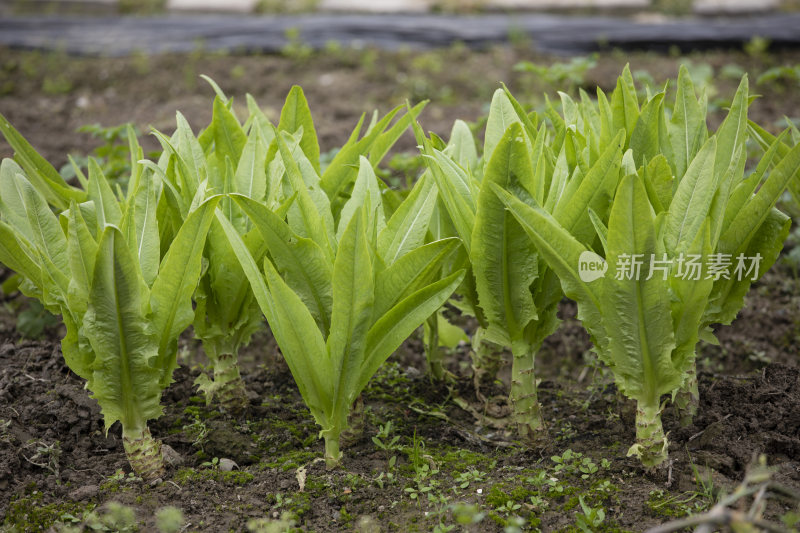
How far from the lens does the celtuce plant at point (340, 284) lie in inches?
66.6

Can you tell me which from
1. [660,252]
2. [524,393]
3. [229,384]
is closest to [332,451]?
[229,384]

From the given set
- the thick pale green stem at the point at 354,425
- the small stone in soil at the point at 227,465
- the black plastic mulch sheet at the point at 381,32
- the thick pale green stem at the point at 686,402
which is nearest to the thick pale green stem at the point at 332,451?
the thick pale green stem at the point at 354,425

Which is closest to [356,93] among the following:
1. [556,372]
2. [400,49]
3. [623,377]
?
[400,49]

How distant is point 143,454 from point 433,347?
0.94 meters

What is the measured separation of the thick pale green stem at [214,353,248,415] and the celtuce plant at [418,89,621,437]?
2.40ft

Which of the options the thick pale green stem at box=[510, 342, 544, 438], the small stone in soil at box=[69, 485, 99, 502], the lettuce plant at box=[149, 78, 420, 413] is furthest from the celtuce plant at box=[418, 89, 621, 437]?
the small stone in soil at box=[69, 485, 99, 502]

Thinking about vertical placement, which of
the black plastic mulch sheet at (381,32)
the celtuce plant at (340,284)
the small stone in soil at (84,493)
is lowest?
the small stone in soil at (84,493)

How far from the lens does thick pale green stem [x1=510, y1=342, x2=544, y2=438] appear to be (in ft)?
6.33

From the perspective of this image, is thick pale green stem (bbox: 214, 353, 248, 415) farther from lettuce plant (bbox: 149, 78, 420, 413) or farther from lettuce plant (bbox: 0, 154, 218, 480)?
lettuce plant (bbox: 0, 154, 218, 480)

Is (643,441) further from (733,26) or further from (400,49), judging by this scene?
(733,26)

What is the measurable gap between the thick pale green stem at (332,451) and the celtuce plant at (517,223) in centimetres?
49

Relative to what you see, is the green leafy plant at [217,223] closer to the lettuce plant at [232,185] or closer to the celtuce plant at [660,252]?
the lettuce plant at [232,185]

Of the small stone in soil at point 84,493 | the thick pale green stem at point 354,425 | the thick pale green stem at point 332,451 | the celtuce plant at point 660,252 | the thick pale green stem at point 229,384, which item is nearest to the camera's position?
the celtuce plant at point 660,252

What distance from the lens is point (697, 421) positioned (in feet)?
6.61
